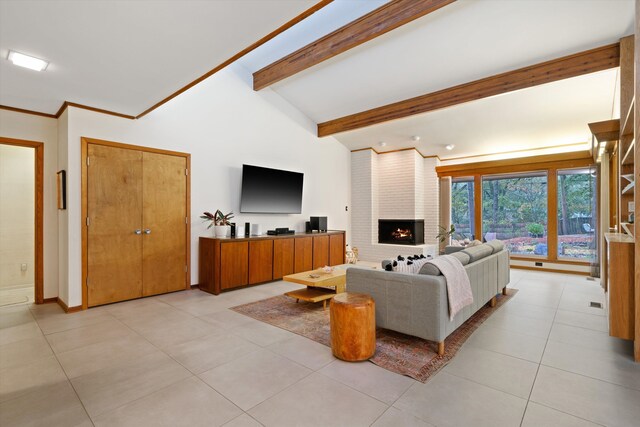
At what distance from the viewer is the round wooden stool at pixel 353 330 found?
2.53m

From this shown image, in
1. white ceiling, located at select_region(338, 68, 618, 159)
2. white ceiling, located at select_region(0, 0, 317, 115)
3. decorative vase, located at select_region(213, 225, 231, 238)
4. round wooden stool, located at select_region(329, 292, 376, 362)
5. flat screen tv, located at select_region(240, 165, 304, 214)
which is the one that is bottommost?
round wooden stool, located at select_region(329, 292, 376, 362)

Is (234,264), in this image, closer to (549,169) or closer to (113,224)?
(113,224)

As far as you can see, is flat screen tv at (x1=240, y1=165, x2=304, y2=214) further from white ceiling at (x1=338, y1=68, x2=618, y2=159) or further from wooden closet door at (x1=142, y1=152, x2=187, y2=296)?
white ceiling at (x1=338, y1=68, x2=618, y2=159)

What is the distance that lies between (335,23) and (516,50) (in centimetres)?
241

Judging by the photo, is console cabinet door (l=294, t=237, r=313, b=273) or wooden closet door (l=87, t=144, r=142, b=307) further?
console cabinet door (l=294, t=237, r=313, b=273)

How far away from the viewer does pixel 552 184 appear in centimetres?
659

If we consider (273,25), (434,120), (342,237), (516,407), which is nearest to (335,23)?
(273,25)

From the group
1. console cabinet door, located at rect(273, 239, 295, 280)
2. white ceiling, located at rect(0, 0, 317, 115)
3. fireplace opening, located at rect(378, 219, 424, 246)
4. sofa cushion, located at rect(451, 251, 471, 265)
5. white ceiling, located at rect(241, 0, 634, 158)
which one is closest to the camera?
white ceiling, located at rect(0, 0, 317, 115)

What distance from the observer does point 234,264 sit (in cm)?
487

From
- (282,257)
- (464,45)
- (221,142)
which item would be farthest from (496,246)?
(221,142)

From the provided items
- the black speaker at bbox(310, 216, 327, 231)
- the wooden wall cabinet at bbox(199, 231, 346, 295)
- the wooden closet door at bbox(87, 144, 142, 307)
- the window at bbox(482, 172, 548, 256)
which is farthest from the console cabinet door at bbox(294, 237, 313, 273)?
the window at bbox(482, 172, 548, 256)

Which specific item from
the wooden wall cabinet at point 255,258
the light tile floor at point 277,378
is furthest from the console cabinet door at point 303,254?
the light tile floor at point 277,378

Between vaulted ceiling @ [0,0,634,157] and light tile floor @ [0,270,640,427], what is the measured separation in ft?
8.24

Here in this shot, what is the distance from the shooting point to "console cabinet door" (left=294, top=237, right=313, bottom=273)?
19.2 ft
